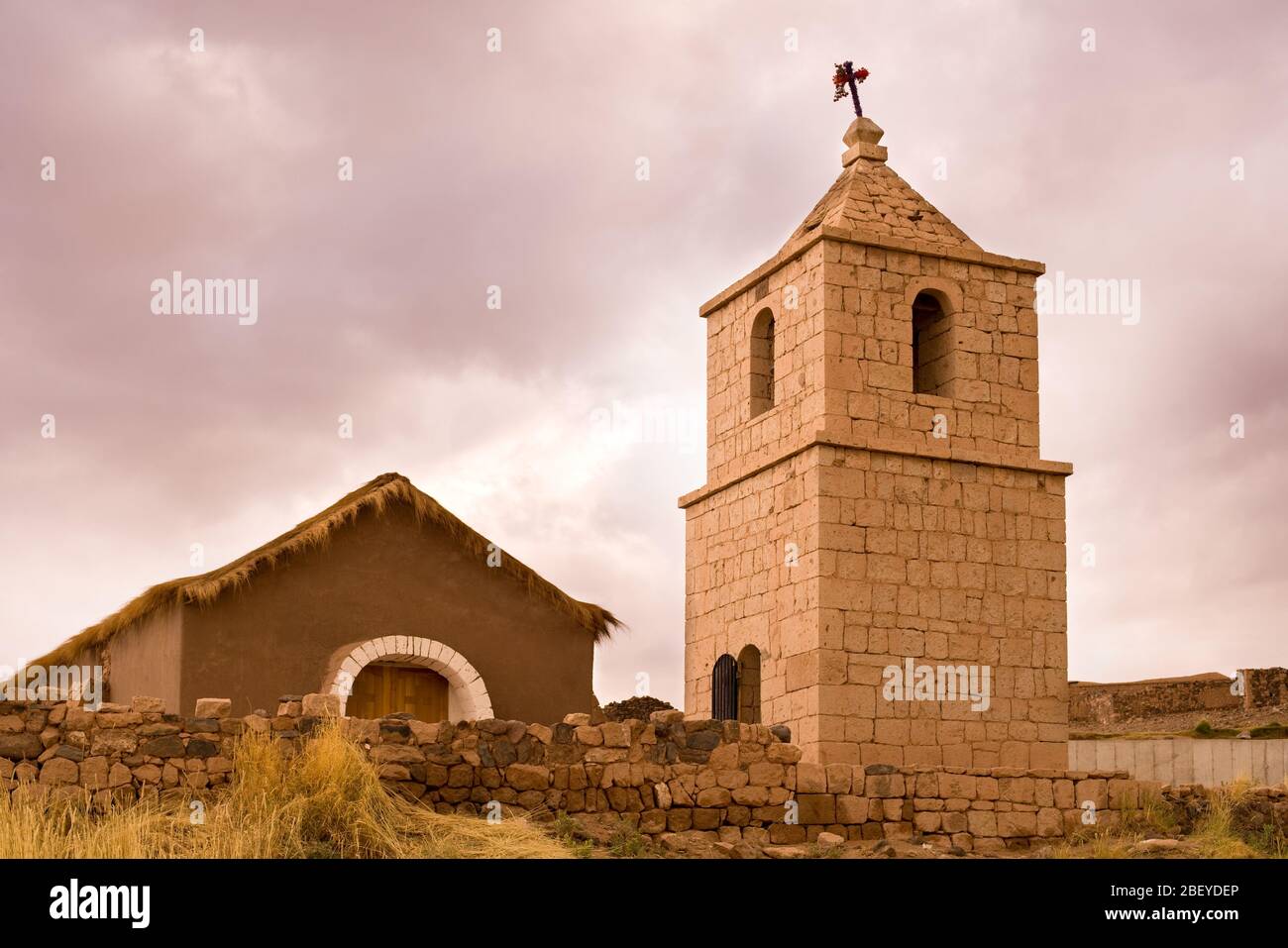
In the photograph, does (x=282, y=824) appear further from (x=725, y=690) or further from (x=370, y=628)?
(x=725, y=690)

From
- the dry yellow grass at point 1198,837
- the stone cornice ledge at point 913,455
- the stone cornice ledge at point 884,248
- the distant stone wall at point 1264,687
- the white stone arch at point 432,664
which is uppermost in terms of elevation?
the stone cornice ledge at point 884,248

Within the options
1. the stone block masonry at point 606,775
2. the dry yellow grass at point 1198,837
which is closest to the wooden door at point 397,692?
the stone block masonry at point 606,775

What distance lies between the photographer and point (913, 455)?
57.7ft

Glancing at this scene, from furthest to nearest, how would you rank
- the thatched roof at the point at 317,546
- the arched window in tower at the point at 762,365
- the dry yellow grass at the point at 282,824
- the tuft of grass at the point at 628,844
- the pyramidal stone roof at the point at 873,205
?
the arched window in tower at the point at 762,365 → the pyramidal stone roof at the point at 873,205 → the thatched roof at the point at 317,546 → the tuft of grass at the point at 628,844 → the dry yellow grass at the point at 282,824

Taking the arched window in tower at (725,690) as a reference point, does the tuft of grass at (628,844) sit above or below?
below

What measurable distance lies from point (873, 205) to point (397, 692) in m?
7.32

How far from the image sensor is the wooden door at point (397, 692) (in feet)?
55.7

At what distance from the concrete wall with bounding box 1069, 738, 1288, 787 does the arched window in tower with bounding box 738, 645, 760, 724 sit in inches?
286

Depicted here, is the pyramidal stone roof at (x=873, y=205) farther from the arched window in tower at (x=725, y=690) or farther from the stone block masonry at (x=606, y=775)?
the stone block masonry at (x=606, y=775)

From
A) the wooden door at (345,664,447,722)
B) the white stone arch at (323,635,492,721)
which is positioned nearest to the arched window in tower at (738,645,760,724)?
the white stone arch at (323,635,492,721)

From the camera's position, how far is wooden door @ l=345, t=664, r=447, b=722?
55.7ft

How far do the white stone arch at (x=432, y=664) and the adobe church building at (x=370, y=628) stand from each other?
0.7 inches
